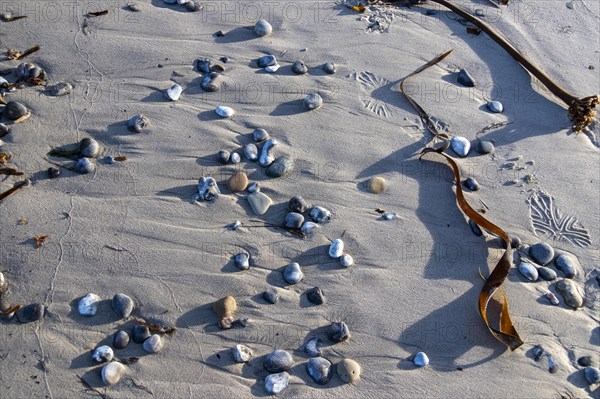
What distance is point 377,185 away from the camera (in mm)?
3119

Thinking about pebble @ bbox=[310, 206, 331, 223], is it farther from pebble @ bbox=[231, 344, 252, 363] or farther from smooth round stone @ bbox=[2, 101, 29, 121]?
smooth round stone @ bbox=[2, 101, 29, 121]

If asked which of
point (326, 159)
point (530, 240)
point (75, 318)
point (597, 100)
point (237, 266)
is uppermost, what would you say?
point (597, 100)

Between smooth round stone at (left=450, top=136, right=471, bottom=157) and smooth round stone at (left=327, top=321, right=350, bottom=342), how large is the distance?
4.48ft

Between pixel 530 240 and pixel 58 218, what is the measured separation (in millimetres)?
2696

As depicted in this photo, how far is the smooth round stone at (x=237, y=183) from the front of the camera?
119 inches

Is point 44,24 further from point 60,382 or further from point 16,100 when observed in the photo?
point 60,382

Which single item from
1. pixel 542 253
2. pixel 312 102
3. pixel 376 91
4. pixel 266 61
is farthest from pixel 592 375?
pixel 266 61

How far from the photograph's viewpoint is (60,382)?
246cm

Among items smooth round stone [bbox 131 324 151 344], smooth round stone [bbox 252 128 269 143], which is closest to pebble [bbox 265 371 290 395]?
smooth round stone [bbox 131 324 151 344]

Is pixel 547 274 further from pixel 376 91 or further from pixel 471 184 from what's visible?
pixel 376 91

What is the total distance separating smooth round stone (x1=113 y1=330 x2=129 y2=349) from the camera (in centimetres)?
256

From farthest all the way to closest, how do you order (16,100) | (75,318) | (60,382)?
(16,100)
(75,318)
(60,382)

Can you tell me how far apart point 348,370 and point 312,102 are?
1.67 m

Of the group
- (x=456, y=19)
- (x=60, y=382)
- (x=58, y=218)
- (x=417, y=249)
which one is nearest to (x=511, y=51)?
(x=456, y=19)
